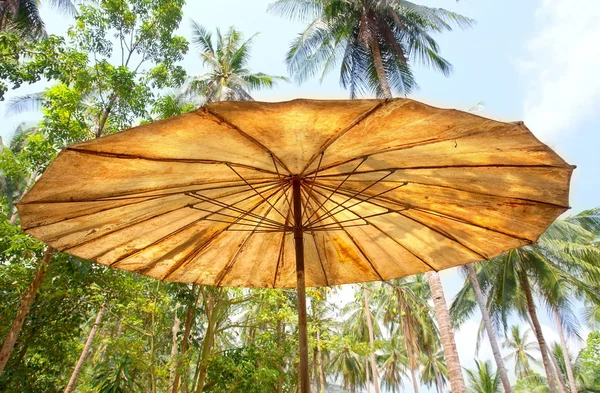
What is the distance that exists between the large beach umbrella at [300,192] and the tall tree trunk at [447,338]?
575 centimetres

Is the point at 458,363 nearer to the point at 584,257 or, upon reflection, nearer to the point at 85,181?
the point at 85,181

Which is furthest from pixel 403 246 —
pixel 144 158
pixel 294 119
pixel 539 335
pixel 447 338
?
pixel 539 335

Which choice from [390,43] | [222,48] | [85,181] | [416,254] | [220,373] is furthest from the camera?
[222,48]

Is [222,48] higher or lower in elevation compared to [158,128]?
higher

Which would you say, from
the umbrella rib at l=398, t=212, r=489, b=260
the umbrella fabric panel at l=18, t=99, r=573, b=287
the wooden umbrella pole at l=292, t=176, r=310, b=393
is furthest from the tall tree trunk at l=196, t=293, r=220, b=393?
the umbrella rib at l=398, t=212, r=489, b=260

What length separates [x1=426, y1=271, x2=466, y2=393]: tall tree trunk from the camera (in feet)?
26.6

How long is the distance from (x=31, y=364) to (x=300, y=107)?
8.12 metres

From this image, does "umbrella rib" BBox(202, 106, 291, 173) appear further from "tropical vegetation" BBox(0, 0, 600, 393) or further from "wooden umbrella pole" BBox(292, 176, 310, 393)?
"tropical vegetation" BBox(0, 0, 600, 393)

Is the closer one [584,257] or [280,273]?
[280,273]

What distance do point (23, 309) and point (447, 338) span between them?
320 inches

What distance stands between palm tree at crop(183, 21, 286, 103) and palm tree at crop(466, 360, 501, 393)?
28302 mm

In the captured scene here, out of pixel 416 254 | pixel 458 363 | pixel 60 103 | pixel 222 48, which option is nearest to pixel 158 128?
pixel 416 254

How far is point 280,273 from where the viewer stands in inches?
138

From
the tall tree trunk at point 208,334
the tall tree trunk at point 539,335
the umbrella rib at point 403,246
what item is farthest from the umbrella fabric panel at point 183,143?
the tall tree trunk at point 539,335
